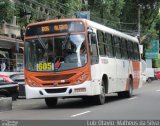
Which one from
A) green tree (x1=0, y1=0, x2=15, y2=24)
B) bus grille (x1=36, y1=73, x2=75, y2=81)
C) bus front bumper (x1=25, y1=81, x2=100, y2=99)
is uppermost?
green tree (x1=0, y1=0, x2=15, y2=24)

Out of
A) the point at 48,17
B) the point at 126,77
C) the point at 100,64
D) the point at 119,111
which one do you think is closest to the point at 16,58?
the point at 48,17

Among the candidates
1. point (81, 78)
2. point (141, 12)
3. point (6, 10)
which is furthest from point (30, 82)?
point (141, 12)

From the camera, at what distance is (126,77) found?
2561cm

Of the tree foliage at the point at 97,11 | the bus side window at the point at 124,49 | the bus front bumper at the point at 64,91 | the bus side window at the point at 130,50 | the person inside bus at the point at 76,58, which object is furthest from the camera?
the tree foliage at the point at 97,11

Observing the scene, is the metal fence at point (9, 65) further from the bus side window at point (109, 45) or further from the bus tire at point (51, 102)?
the bus tire at point (51, 102)

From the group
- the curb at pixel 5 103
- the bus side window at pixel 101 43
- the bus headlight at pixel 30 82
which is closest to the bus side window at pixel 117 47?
the bus side window at pixel 101 43

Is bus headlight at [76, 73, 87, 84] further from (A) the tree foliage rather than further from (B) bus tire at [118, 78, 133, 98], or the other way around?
(A) the tree foliage

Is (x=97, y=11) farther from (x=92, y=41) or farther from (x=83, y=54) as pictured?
(x=83, y=54)

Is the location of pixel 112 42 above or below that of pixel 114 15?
below

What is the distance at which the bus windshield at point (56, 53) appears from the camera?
19.1 metres

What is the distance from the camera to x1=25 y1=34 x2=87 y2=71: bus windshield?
62.5ft

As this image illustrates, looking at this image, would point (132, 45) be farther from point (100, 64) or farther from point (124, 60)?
point (100, 64)

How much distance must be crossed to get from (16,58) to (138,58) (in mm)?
13263

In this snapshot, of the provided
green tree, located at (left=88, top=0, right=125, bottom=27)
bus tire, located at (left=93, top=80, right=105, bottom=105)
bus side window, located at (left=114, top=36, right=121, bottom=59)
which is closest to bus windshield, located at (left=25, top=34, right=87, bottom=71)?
bus tire, located at (left=93, top=80, right=105, bottom=105)
